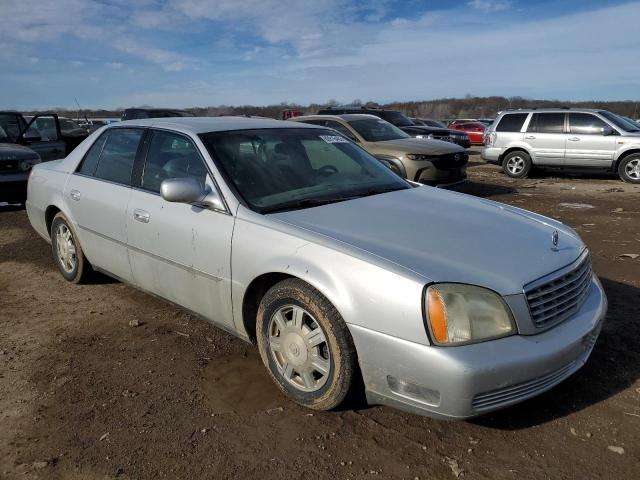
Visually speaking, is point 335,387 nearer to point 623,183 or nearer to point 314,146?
point 314,146

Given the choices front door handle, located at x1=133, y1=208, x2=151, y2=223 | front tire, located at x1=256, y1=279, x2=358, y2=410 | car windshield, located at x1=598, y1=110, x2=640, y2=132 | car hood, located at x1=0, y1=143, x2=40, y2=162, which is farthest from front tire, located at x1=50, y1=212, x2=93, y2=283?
car windshield, located at x1=598, y1=110, x2=640, y2=132

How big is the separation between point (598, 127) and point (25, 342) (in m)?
13.0

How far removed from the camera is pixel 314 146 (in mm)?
4176

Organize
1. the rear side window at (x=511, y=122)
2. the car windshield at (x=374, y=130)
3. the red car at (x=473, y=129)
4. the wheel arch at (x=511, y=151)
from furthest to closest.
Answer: the red car at (x=473, y=129) → the rear side window at (x=511, y=122) → the wheel arch at (x=511, y=151) → the car windshield at (x=374, y=130)

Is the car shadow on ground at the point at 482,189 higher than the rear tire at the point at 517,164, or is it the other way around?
the rear tire at the point at 517,164

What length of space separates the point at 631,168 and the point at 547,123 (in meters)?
2.21

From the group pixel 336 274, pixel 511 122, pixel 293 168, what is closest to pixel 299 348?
pixel 336 274

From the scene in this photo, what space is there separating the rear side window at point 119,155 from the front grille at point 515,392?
305 cm

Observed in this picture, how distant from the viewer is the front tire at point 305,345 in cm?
276

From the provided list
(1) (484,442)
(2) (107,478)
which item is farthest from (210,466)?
(1) (484,442)

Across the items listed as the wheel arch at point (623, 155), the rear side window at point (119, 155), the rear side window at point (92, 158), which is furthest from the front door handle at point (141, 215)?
the wheel arch at point (623, 155)

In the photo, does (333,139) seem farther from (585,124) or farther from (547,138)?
(585,124)

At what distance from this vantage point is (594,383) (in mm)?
3215

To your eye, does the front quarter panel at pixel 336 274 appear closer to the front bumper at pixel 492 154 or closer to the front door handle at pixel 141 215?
the front door handle at pixel 141 215
